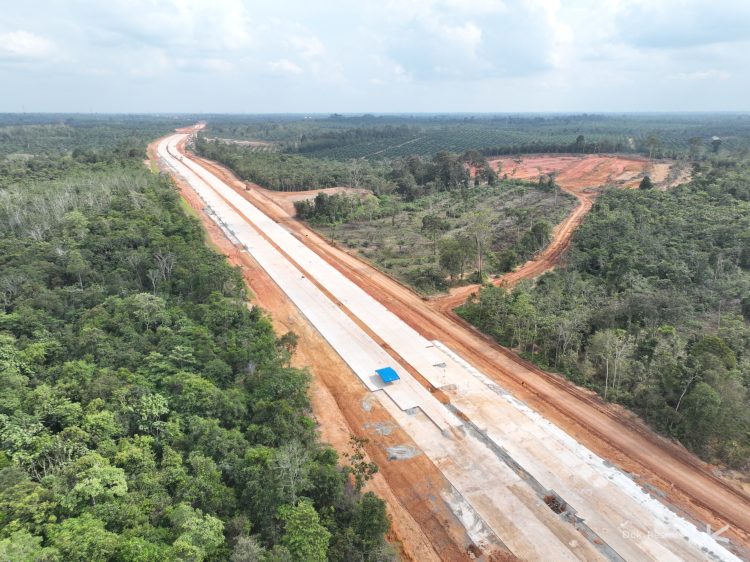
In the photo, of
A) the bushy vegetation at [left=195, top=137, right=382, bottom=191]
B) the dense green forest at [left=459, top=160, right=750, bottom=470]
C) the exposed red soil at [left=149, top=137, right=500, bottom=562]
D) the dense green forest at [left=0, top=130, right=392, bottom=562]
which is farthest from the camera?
the bushy vegetation at [left=195, top=137, right=382, bottom=191]

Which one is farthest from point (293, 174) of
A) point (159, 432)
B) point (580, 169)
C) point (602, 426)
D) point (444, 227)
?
point (602, 426)

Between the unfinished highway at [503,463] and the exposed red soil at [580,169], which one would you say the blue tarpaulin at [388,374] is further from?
the exposed red soil at [580,169]

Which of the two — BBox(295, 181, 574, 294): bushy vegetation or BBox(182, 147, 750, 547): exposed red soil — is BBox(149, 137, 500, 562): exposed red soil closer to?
BBox(182, 147, 750, 547): exposed red soil

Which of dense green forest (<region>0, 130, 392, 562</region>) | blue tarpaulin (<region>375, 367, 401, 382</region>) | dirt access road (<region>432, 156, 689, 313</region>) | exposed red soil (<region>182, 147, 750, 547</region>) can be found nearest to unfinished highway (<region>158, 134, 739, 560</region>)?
blue tarpaulin (<region>375, 367, 401, 382</region>)

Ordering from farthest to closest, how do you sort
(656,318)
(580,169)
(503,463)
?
(580,169) → (656,318) → (503,463)

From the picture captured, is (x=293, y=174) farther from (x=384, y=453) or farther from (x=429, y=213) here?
(x=384, y=453)
